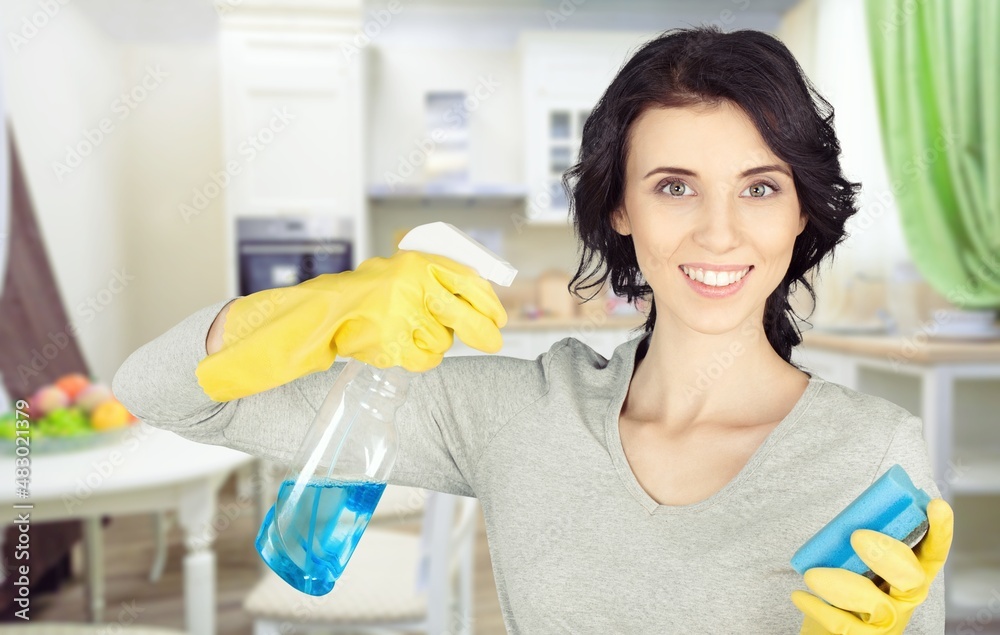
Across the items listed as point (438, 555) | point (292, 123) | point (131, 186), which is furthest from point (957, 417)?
point (131, 186)

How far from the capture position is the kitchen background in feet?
9.16

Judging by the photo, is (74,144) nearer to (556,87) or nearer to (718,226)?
(556,87)

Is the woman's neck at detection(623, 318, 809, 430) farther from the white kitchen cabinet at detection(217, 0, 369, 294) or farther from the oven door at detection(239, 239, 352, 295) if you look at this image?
the white kitchen cabinet at detection(217, 0, 369, 294)

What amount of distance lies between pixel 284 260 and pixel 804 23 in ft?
9.33

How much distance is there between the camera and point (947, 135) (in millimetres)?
2879

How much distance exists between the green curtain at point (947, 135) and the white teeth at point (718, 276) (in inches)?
91.8

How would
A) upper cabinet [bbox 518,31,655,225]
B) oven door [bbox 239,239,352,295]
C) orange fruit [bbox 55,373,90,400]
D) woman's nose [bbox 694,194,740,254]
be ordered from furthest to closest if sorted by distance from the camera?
upper cabinet [bbox 518,31,655,225] < oven door [bbox 239,239,352,295] < orange fruit [bbox 55,373,90,400] < woman's nose [bbox 694,194,740,254]

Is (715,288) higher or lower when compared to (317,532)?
higher

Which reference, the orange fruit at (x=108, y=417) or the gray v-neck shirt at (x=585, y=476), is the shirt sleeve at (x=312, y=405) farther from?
the orange fruit at (x=108, y=417)

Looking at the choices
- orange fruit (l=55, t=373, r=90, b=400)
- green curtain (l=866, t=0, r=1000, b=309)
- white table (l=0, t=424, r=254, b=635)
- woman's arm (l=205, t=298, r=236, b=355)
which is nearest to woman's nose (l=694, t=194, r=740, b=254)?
woman's arm (l=205, t=298, r=236, b=355)

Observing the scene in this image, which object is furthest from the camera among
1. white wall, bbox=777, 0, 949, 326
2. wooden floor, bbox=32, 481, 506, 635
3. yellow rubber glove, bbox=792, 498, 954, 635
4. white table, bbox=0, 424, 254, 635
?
white wall, bbox=777, 0, 949, 326

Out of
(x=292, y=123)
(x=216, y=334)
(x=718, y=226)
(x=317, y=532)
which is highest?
(x=292, y=123)

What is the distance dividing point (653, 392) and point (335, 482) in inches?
18.3

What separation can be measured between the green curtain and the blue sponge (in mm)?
2484
